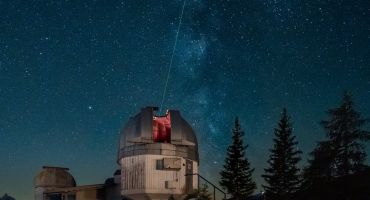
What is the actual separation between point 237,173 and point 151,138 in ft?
35.4

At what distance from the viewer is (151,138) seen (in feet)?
96.4

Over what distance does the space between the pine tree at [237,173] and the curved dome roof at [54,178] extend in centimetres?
1099

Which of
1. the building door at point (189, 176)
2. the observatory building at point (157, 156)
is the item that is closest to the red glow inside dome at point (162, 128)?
the observatory building at point (157, 156)

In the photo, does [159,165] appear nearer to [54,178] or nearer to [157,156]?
[157,156]

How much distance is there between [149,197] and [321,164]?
977 centimetres

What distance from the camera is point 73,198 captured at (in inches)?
1430

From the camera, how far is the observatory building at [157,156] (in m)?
29.0

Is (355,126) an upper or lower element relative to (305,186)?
upper

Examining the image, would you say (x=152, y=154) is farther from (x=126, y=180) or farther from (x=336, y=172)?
(x=336, y=172)

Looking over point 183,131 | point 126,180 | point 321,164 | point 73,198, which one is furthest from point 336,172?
point 73,198

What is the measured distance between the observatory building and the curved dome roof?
32.5 ft

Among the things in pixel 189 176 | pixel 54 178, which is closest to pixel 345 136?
pixel 189 176

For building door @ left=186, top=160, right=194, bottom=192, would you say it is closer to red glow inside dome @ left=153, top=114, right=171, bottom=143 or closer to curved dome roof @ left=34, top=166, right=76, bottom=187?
red glow inside dome @ left=153, top=114, right=171, bottom=143

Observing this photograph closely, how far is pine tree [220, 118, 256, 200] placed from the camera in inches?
1480
